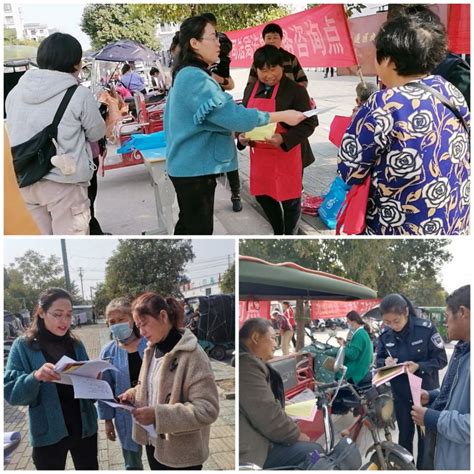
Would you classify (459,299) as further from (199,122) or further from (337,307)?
(199,122)

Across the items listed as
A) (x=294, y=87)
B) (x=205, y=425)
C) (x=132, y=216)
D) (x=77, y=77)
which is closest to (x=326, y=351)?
(x=205, y=425)

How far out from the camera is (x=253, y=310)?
1.98m

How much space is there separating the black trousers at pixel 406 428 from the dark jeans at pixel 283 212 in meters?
1.34

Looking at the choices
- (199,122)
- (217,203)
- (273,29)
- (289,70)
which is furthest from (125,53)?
(199,122)

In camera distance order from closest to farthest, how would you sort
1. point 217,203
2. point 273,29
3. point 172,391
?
point 172,391 < point 273,29 < point 217,203

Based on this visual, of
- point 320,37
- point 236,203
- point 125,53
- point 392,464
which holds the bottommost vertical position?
point 392,464

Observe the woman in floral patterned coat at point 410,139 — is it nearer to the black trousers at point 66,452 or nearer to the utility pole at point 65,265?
the utility pole at point 65,265

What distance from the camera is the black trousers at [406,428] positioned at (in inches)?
82.2

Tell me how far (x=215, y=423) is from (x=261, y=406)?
0.64 feet

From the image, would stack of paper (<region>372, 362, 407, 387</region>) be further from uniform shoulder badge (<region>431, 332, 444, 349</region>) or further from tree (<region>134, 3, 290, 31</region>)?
tree (<region>134, 3, 290, 31</region>)

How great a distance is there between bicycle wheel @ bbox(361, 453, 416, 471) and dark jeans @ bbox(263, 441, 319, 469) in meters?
0.31

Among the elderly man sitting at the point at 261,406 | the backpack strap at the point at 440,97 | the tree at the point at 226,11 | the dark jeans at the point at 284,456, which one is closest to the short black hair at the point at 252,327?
the elderly man sitting at the point at 261,406

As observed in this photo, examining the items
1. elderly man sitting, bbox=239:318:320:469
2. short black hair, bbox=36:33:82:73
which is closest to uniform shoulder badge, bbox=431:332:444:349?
elderly man sitting, bbox=239:318:320:469

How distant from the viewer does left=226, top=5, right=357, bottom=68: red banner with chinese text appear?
10.3ft
